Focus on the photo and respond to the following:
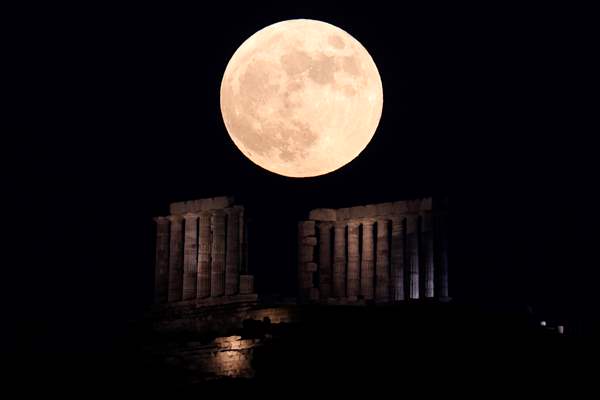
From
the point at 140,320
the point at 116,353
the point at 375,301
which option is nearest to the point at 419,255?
the point at 375,301

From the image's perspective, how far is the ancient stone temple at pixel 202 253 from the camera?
3950 centimetres

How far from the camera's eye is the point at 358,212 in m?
40.8

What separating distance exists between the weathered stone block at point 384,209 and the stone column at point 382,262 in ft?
0.93

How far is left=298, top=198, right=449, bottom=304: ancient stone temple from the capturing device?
127ft

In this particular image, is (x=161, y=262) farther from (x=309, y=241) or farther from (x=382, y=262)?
(x=382, y=262)

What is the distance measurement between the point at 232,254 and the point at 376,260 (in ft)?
16.6

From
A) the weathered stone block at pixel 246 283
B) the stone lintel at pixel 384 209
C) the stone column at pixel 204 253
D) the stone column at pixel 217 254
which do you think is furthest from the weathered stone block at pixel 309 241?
the weathered stone block at pixel 246 283

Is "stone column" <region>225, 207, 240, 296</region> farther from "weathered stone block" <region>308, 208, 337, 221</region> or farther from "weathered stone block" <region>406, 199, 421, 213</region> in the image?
"weathered stone block" <region>406, 199, 421, 213</region>

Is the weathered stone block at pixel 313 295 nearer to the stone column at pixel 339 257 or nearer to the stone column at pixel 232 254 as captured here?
the stone column at pixel 339 257

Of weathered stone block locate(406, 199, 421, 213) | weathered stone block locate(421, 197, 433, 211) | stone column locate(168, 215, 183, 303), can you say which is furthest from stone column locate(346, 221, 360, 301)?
stone column locate(168, 215, 183, 303)

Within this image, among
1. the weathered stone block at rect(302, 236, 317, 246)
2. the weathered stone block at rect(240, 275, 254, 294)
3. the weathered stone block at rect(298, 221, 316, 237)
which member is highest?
the weathered stone block at rect(298, 221, 316, 237)

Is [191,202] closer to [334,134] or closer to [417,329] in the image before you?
[417,329]

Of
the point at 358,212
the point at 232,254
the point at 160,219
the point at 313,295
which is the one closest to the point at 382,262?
the point at 358,212

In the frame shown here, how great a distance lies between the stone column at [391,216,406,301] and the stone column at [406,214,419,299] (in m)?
0.27
